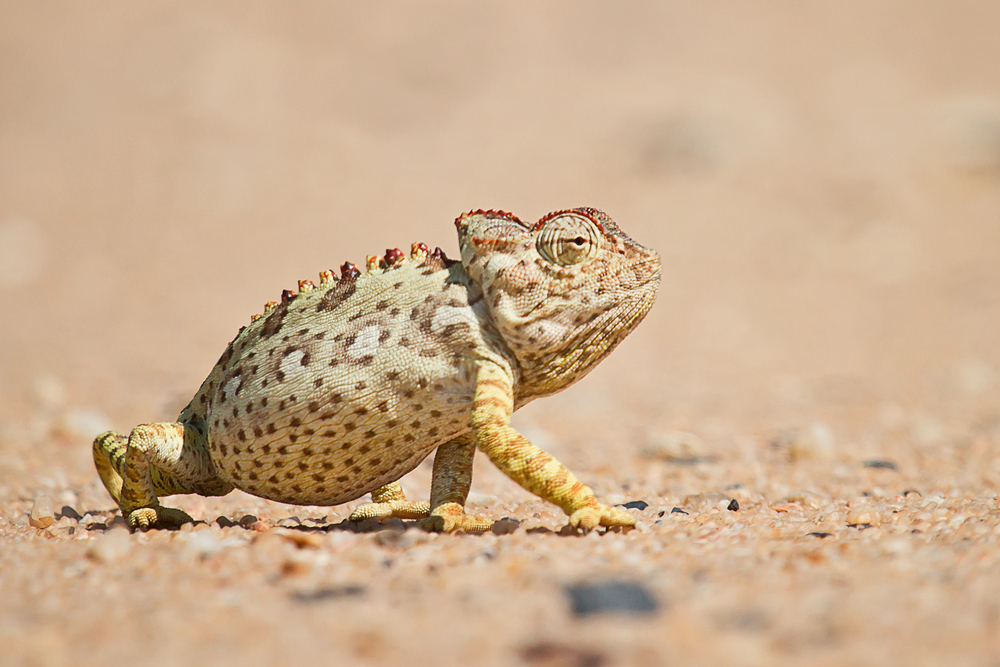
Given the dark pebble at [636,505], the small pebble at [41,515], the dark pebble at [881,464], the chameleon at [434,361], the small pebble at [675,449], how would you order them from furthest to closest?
1. the small pebble at [675,449]
2. the dark pebble at [881,464]
3. the dark pebble at [636,505]
4. the small pebble at [41,515]
5. the chameleon at [434,361]

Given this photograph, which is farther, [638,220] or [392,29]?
[392,29]

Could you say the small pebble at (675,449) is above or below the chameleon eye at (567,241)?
below

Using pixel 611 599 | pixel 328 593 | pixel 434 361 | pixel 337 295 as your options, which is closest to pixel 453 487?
pixel 434 361

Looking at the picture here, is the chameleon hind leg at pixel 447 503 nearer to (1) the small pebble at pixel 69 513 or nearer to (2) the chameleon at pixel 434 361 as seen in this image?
(2) the chameleon at pixel 434 361

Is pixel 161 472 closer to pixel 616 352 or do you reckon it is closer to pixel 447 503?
pixel 447 503

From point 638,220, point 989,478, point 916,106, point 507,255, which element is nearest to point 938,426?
point 989,478

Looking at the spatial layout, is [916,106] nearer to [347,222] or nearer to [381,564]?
[347,222]

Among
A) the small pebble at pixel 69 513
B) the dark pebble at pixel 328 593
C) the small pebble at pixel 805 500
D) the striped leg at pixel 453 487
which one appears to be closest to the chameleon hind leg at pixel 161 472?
the small pebble at pixel 69 513
